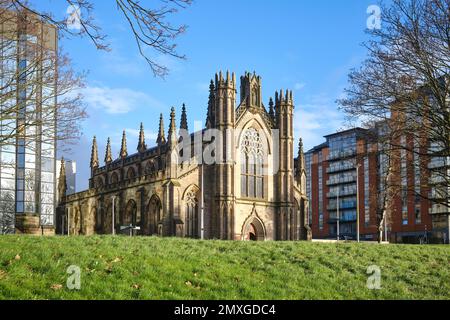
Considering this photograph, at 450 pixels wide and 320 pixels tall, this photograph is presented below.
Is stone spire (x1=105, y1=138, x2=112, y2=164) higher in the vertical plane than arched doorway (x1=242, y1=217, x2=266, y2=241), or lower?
higher

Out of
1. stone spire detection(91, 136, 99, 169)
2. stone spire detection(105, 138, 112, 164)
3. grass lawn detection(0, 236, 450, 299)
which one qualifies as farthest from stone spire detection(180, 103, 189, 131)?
grass lawn detection(0, 236, 450, 299)

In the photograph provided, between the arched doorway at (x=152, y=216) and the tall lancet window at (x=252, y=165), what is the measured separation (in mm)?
8966

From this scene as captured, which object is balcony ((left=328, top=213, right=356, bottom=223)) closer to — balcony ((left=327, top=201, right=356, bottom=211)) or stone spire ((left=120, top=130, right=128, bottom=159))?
balcony ((left=327, top=201, right=356, bottom=211))

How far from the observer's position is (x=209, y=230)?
171 feet

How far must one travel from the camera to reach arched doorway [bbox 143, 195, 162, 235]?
5056cm

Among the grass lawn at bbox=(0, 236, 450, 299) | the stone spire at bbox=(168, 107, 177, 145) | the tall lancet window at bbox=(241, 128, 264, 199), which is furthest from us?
the tall lancet window at bbox=(241, 128, 264, 199)

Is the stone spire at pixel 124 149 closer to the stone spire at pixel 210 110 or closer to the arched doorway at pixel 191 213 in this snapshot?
the stone spire at pixel 210 110

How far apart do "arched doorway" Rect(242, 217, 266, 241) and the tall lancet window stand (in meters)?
2.58

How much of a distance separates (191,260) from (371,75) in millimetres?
8547

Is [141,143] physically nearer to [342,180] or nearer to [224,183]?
[224,183]

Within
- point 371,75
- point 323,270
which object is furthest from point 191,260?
point 371,75

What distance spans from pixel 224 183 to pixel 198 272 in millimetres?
35882
